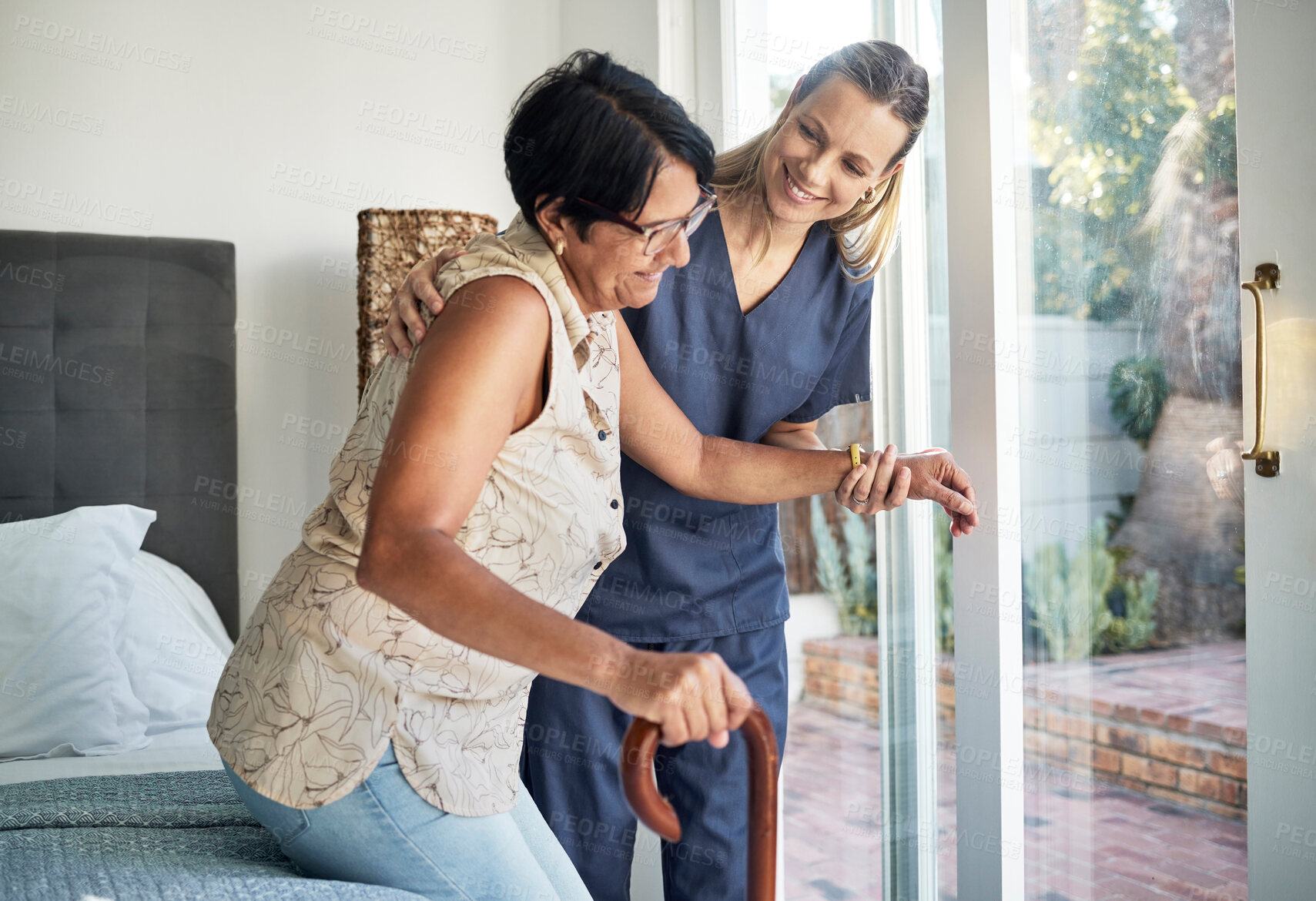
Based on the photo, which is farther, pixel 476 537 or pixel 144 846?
pixel 144 846

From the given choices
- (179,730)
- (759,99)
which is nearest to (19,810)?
(179,730)

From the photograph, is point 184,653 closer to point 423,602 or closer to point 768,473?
point 768,473

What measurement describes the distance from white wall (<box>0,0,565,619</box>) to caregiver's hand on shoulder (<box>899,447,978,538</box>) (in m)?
1.76

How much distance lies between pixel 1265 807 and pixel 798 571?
1254 mm

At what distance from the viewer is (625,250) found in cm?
106

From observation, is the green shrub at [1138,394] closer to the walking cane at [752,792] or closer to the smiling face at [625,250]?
the smiling face at [625,250]

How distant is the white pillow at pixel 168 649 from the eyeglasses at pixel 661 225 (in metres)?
1.43

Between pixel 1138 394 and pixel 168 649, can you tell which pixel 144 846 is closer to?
pixel 168 649

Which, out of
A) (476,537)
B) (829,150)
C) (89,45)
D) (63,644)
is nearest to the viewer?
(476,537)

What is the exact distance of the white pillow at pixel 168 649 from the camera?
2.06 metres

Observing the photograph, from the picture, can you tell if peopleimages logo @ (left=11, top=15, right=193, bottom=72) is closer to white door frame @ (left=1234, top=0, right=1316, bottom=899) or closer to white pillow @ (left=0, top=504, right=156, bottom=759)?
white pillow @ (left=0, top=504, right=156, bottom=759)

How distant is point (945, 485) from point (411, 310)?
0.81 m

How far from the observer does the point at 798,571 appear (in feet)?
8.02

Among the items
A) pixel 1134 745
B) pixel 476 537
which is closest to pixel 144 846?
pixel 476 537
